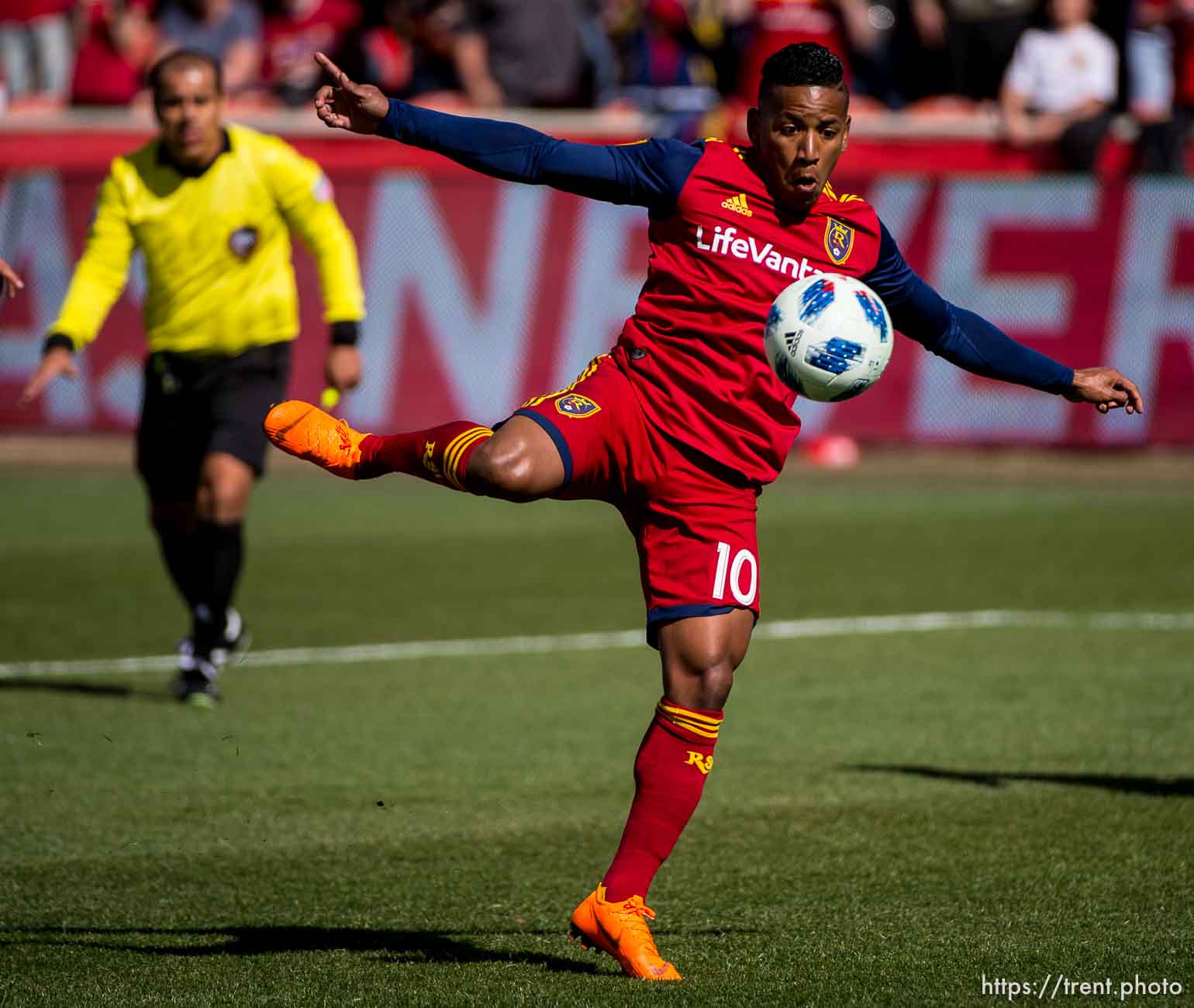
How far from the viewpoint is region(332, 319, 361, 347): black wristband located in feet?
29.6

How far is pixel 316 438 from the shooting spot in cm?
578

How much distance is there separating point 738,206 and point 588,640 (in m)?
5.49

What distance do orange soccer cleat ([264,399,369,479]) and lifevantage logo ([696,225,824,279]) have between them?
3.90ft

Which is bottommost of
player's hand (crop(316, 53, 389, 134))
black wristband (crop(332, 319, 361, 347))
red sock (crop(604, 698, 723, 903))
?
red sock (crop(604, 698, 723, 903))

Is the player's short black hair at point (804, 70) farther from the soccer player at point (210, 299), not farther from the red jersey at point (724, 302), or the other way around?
the soccer player at point (210, 299)

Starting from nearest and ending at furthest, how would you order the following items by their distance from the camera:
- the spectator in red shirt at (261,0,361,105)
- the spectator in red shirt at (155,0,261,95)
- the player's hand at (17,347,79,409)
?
the player's hand at (17,347,79,409), the spectator in red shirt at (261,0,361,105), the spectator in red shirt at (155,0,261,95)

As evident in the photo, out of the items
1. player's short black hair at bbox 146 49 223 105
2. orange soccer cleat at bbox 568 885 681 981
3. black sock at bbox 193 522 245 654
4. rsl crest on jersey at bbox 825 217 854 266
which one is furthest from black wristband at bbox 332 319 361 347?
orange soccer cleat at bbox 568 885 681 981

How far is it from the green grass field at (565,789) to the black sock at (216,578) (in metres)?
0.33

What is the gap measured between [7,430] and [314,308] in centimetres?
302

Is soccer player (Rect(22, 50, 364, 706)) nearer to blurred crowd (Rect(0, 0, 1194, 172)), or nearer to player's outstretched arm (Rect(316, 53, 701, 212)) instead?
player's outstretched arm (Rect(316, 53, 701, 212))

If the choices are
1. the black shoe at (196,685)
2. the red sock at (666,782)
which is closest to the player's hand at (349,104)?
the red sock at (666,782)

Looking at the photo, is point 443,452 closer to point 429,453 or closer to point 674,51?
point 429,453

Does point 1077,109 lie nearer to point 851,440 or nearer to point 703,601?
point 851,440

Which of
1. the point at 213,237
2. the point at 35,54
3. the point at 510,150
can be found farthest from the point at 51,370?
the point at 35,54
